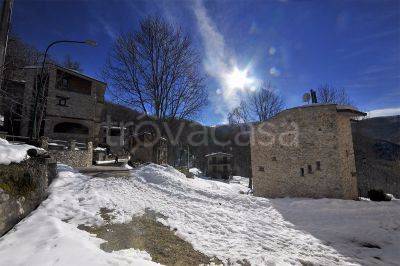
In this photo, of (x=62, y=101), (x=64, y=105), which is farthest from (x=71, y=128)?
(x=62, y=101)

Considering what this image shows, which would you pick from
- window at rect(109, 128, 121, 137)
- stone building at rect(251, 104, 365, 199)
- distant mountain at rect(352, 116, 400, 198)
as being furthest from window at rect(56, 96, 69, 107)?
distant mountain at rect(352, 116, 400, 198)

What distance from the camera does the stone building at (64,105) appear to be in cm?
2498

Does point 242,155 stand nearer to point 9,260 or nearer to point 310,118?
point 310,118

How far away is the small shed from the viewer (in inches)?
1532

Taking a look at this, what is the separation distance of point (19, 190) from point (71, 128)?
27540 millimetres

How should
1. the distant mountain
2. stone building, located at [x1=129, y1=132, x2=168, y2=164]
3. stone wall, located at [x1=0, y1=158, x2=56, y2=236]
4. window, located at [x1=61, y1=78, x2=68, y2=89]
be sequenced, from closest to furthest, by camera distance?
stone wall, located at [x1=0, y1=158, x2=56, y2=236] → stone building, located at [x1=129, y1=132, x2=168, y2=164] → the distant mountain → window, located at [x1=61, y1=78, x2=68, y2=89]

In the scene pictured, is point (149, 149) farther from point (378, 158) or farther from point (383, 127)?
point (383, 127)

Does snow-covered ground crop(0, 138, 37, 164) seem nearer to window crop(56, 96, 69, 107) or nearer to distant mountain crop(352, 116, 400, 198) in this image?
distant mountain crop(352, 116, 400, 198)

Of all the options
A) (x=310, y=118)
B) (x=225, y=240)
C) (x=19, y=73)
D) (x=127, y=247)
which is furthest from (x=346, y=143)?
(x=19, y=73)

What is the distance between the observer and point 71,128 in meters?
29.3

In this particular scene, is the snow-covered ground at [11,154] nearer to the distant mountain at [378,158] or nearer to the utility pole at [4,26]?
the utility pole at [4,26]

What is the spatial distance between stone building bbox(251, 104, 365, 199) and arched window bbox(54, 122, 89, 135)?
71.7 ft

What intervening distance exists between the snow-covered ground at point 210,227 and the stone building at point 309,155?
2.52 meters

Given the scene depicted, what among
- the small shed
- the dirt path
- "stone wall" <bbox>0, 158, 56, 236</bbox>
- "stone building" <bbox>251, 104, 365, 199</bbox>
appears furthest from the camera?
the small shed
